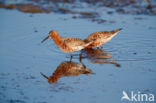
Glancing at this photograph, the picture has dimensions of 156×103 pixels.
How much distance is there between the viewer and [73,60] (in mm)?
9312

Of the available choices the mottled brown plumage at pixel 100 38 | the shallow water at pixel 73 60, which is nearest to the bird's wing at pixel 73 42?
the shallow water at pixel 73 60

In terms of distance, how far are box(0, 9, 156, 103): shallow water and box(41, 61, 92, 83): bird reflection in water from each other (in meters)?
0.15

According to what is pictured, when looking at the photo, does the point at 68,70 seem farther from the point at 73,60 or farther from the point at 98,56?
the point at 98,56

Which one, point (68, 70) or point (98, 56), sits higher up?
point (98, 56)

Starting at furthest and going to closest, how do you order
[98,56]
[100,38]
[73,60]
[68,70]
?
1. [100,38]
2. [98,56]
3. [73,60]
4. [68,70]

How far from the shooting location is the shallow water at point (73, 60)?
23.6ft

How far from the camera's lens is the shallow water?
720cm

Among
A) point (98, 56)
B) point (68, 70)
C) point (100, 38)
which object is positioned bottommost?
point (68, 70)

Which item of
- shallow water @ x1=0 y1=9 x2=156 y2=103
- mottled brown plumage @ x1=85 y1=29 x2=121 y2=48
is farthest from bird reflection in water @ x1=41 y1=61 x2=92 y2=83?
mottled brown plumage @ x1=85 y1=29 x2=121 y2=48

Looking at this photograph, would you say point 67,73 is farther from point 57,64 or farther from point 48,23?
point 48,23

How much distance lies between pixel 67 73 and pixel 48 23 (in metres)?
4.87

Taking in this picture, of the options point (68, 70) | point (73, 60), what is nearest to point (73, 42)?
point (73, 60)

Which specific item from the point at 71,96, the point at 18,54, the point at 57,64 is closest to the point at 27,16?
the point at 18,54

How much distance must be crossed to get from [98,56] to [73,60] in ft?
2.78
